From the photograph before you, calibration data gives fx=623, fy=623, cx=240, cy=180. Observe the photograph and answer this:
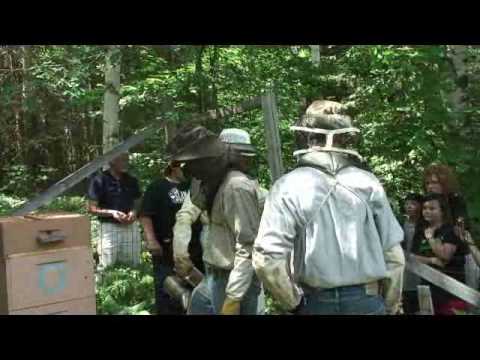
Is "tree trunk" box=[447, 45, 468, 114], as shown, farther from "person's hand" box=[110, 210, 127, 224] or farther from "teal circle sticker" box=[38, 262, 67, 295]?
"teal circle sticker" box=[38, 262, 67, 295]

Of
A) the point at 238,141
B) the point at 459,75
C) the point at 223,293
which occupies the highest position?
the point at 459,75

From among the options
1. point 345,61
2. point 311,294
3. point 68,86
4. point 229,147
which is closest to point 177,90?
point 68,86

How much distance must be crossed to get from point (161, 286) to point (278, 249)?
227 centimetres

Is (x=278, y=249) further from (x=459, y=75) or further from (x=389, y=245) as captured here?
(x=459, y=75)

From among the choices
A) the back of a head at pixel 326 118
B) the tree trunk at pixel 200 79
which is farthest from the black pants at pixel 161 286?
the tree trunk at pixel 200 79

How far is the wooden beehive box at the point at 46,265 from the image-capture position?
10.9ft

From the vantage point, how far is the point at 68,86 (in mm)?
8023

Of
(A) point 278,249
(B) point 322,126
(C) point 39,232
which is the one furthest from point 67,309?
(B) point 322,126

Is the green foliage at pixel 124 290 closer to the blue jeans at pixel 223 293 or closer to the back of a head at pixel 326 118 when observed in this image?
the blue jeans at pixel 223 293

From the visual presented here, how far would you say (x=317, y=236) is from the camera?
289 cm

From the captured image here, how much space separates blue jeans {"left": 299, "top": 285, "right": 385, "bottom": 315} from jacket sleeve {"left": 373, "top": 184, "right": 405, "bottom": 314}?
18 cm

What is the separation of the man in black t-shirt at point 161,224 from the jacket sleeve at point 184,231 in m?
0.55

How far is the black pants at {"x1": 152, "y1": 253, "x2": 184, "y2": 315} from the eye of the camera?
4887 mm

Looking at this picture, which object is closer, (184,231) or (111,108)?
(184,231)
